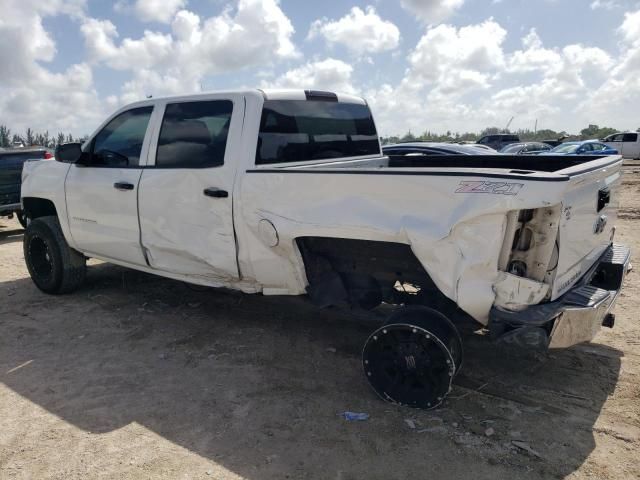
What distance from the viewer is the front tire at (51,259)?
218 inches

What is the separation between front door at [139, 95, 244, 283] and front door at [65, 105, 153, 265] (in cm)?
19

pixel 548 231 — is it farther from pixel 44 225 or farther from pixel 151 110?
pixel 44 225

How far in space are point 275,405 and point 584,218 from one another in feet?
7.55

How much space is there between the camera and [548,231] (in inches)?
112

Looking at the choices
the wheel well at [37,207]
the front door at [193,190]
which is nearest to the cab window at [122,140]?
the front door at [193,190]

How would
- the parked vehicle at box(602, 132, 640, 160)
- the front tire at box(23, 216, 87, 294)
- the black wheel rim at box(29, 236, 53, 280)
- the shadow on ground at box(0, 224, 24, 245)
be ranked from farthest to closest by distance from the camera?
the parked vehicle at box(602, 132, 640, 160) → the shadow on ground at box(0, 224, 24, 245) → the black wheel rim at box(29, 236, 53, 280) → the front tire at box(23, 216, 87, 294)

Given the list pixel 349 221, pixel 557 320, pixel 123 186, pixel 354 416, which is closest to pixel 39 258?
pixel 123 186

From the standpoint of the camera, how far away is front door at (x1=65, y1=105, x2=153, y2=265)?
462 centimetres

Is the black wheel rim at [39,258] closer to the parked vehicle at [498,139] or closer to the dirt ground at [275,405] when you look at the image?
the dirt ground at [275,405]

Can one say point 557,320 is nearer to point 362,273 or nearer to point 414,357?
point 414,357

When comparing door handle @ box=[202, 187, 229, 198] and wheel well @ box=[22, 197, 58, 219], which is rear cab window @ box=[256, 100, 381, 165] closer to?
door handle @ box=[202, 187, 229, 198]

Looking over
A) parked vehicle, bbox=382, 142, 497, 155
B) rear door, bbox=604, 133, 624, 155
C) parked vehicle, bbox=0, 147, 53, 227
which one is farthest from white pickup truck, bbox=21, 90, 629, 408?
rear door, bbox=604, 133, 624, 155

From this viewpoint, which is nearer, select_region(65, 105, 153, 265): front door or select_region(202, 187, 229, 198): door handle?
select_region(202, 187, 229, 198): door handle

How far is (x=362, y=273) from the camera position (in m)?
3.77
